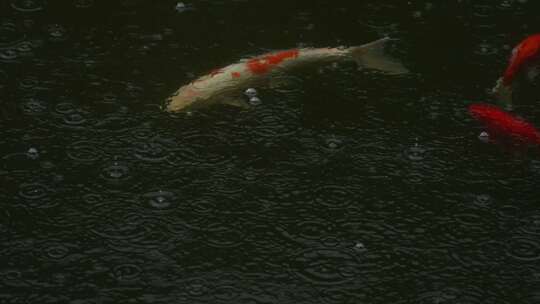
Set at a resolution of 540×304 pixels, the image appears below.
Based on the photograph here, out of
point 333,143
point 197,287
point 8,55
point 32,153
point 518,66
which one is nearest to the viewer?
point 197,287

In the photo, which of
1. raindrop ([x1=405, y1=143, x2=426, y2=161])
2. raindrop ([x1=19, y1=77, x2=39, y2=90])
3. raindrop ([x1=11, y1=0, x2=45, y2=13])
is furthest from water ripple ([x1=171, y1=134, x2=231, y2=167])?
raindrop ([x1=11, y1=0, x2=45, y2=13])

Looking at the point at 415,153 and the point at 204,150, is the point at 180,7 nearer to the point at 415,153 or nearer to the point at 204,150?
the point at 204,150

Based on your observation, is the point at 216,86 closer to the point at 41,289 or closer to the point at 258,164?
the point at 258,164

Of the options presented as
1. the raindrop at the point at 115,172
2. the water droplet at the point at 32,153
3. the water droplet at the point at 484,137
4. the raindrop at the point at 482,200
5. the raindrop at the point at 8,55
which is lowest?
the raindrop at the point at 482,200

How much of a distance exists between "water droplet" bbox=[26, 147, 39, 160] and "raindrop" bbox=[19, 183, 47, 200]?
25 centimetres

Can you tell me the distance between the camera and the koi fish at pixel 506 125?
15.0 ft

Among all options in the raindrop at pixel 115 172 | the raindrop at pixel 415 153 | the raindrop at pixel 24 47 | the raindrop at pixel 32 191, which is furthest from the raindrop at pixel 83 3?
the raindrop at pixel 415 153

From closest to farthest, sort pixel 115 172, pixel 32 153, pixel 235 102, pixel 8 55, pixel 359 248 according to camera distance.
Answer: pixel 359 248 → pixel 115 172 → pixel 32 153 → pixel 235 102 → pixel 8 55

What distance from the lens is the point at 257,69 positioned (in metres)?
5.03

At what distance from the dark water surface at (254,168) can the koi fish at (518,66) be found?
0.11 metres

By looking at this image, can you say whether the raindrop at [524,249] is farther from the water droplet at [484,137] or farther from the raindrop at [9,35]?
the raindrop at [9,35]

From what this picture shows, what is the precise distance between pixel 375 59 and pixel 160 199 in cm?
185

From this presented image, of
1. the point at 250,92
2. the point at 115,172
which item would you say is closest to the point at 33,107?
the point at 115,172

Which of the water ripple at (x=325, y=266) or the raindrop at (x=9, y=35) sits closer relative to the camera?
the water ripple at (x=325, y=266)
